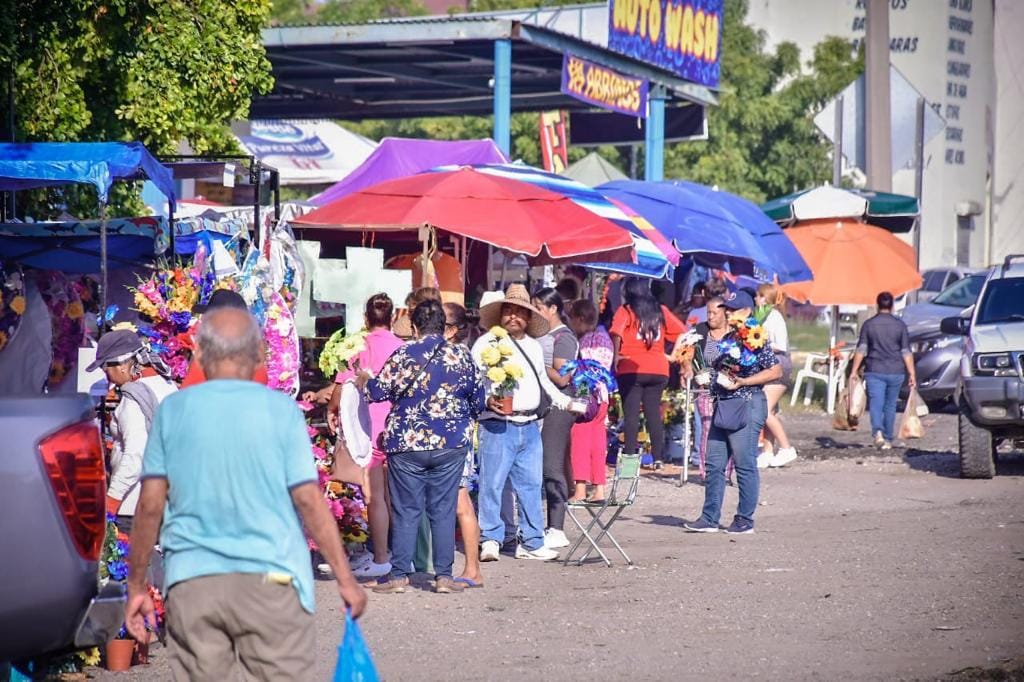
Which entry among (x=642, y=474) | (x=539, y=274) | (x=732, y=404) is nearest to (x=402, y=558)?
(x=732, y=404)

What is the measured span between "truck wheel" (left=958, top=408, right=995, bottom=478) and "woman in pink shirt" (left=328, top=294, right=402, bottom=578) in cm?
741

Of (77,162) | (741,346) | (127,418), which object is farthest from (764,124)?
(127,418)

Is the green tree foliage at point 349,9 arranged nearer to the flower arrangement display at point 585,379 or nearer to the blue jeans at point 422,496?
the flower arrangement display at point 585,379

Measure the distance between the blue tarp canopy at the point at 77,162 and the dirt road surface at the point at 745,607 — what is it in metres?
2.76

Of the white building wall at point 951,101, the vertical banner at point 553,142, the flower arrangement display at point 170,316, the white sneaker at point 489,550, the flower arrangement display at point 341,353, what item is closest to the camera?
the flower arrangement display at point 170,316

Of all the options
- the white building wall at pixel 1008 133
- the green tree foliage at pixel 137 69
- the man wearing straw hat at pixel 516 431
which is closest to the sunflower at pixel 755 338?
the man wearing straw hat at pixel 516 431

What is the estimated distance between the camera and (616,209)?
14.0 meters

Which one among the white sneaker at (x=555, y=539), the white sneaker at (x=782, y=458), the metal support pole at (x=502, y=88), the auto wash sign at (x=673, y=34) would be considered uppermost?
the auto wash sign at (x=673, y=34)

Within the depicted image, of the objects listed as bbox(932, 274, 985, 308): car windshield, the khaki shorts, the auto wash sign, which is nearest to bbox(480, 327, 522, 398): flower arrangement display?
the khaki shorts

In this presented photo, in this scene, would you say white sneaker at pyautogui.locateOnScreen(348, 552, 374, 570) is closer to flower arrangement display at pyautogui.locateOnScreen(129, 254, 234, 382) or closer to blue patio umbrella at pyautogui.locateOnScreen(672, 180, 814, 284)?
flower arrangement display at pyautogui.locateOnScreen(129, 254, 234, 382)

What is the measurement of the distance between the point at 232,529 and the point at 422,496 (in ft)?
15.6

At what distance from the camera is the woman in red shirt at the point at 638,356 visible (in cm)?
1592

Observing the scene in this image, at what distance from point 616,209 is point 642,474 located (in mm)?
3853

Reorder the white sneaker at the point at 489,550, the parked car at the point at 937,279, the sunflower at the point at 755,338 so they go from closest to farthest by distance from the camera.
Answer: the white sneaker at the point at 489,550
the sunflower at the point at 755,338
the parked car at the point at 937,279
